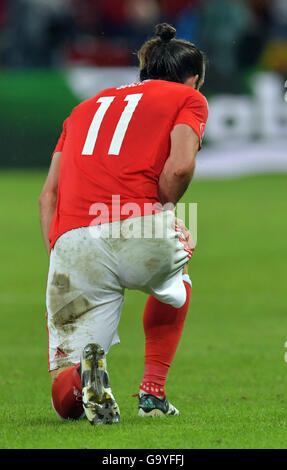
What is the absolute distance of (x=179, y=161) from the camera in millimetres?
4711

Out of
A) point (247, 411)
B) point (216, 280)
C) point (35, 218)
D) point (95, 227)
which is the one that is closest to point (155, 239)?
point (95, 227)

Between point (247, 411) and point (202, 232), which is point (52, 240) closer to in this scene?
point (247, 411)

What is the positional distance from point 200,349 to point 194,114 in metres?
3.46

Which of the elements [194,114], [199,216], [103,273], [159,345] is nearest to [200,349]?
[159,345]

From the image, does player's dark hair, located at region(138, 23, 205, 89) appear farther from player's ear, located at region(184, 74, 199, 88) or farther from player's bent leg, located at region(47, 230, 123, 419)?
player's bent leg, located at region(47, 230, 123, 419)

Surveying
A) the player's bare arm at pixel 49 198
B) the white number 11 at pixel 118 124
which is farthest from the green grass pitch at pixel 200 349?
the white number 11 at pixel 118 124

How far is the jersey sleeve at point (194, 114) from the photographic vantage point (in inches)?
187

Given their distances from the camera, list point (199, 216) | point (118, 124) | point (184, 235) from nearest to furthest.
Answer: point (118, 124) < point (184, 235) < point (199, 216)

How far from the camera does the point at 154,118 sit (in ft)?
15.7

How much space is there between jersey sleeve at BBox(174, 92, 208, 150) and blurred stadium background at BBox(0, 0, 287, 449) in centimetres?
134

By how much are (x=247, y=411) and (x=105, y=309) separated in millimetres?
1006

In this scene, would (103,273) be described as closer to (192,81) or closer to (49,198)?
(49,198)

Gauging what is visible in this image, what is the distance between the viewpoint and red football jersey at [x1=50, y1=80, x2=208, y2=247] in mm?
4750

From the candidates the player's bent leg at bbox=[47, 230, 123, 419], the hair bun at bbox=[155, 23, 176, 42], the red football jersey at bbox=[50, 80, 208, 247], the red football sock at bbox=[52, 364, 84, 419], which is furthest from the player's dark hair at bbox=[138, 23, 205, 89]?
the red football sock at bbox=[52, 364, 84, 419]
